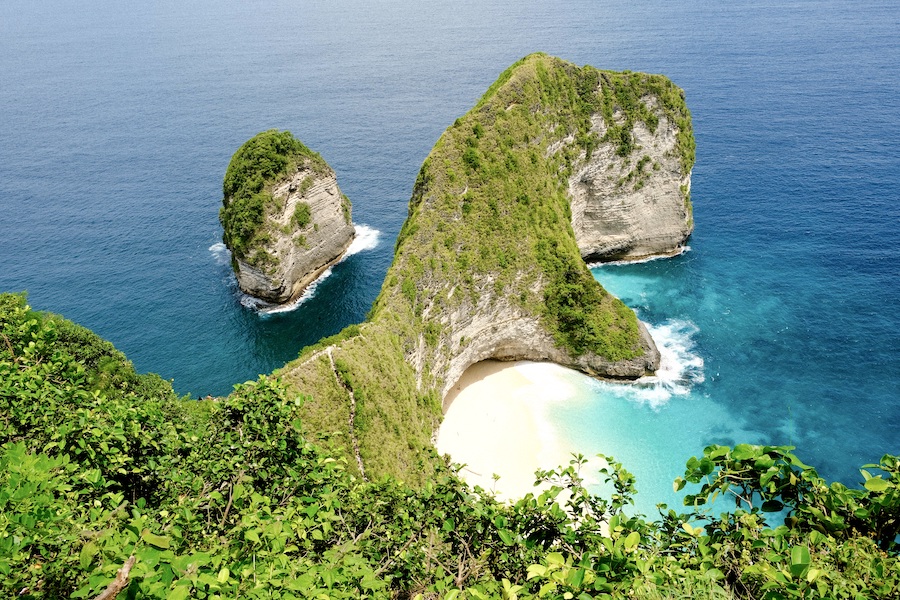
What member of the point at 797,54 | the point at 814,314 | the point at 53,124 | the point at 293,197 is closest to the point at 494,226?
the point at 293,197

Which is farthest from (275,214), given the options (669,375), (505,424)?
(669,375)

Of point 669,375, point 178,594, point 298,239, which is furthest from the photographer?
point 298,239

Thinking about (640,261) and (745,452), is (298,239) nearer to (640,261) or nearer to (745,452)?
(640,261)

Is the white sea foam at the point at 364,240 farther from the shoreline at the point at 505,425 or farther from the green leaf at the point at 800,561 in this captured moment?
the green leaf at the point at 800,561

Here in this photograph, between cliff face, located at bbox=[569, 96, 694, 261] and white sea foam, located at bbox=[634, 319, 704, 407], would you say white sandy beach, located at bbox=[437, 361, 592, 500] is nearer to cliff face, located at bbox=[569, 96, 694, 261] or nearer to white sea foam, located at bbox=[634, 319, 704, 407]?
white sea foam, located at bbox=[634, 319, 704, 407]

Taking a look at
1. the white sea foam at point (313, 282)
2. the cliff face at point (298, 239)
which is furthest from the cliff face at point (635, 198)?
the cliff face at point (298, 239)

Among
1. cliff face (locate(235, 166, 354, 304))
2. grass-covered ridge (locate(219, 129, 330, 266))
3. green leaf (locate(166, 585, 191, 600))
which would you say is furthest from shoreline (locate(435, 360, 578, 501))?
green leaf (locate(166, 585, 191, 600))

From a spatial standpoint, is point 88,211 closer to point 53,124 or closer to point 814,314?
point 53,124
